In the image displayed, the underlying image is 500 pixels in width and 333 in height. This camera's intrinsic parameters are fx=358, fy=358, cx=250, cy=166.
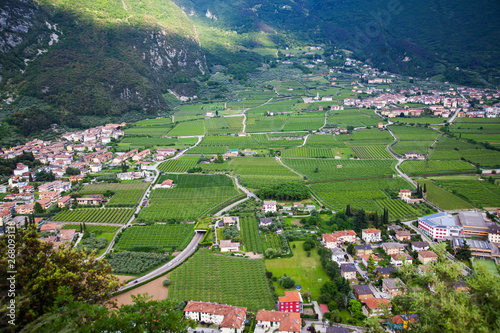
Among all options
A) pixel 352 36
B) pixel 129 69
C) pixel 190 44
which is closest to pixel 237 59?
pixel 190 44

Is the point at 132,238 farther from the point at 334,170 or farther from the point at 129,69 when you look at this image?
the point at 129,69

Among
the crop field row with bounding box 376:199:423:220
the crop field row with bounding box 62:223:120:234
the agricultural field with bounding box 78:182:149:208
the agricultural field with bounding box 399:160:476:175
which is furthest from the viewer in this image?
the agricultural field with bounding box 399:160:476:175

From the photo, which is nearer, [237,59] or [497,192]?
[497,192]

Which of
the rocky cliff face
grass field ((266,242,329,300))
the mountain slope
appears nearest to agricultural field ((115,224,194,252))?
Answer: grass field ((266,242,329,300))

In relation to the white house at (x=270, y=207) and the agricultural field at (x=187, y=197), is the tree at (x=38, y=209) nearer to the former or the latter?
the agricultural field at (x=187, y=197)

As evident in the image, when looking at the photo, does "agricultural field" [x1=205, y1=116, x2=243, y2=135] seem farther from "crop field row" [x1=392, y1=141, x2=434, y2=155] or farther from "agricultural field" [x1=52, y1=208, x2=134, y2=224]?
"agricultural field" [x1=52, y1=208, x2=134, y2=224]
